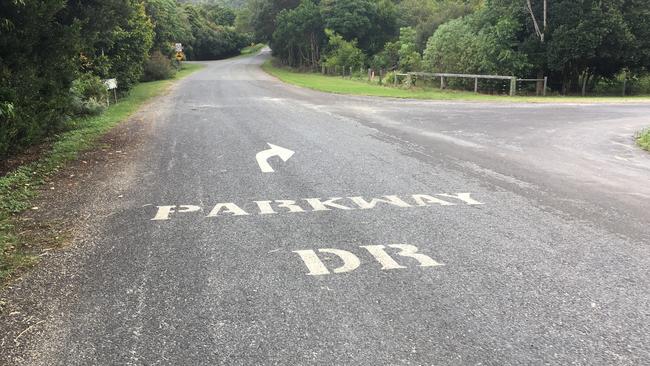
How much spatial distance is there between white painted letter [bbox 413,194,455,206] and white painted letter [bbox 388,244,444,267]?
1.46 metres

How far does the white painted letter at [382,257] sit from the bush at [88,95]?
1150 cm

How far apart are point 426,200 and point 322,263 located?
2.31m

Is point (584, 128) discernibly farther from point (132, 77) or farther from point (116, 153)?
point (132, 77)

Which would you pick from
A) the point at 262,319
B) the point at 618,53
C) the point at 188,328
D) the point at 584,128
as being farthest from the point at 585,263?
the point at 618,53

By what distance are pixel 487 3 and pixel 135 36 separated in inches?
840

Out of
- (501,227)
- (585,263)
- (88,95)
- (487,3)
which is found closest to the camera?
(585,263)

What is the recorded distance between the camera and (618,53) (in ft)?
97.6

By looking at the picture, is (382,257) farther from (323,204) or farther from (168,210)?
(168,210)

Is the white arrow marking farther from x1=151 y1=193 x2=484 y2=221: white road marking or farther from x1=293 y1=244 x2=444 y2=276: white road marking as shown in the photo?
x1=293 y1=244 x2=444 y2=276: white road marking

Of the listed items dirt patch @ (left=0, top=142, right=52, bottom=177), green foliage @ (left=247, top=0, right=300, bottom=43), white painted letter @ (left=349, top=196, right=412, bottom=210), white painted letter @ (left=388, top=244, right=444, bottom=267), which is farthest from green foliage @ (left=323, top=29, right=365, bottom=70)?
white painted letter @ (left=388, top=244, right=444, bottom=267)

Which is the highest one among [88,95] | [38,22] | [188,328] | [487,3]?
[487,3]

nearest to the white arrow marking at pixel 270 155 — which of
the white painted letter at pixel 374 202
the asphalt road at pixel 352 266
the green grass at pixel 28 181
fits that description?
the asphalt road at pixel 352 266

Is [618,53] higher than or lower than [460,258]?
higher

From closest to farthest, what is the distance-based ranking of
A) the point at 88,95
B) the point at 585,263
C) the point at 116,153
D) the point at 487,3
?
the point at 585,263, the point at 116,153, the point at 88,95, the point at 487,3
